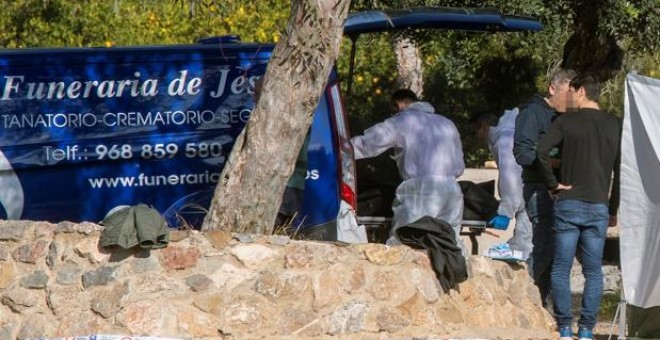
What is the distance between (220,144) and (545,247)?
2.46m

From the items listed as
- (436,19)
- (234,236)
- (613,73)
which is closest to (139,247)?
(234,236)

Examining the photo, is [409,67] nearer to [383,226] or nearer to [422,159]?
[383,226]

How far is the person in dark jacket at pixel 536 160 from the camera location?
8758mm

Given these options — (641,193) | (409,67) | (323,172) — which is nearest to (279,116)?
(323,172)

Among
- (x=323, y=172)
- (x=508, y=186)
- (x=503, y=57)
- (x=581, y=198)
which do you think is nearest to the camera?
(x=581, y=198)

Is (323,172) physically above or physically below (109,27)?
below

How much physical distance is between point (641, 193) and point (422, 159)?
1848 mm

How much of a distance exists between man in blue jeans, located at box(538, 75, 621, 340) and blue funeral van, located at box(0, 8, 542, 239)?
1.77 metres

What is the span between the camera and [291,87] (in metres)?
8.00

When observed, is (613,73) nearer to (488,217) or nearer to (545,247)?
(488,217)

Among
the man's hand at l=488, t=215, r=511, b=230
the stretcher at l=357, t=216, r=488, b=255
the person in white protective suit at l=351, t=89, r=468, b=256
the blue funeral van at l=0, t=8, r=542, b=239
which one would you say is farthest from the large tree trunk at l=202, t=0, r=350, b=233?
the man's hand at l=488, t=215, r=511, b=230

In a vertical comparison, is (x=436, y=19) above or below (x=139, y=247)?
above

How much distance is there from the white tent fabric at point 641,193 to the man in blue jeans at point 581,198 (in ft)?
0.48

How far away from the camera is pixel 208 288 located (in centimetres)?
739
